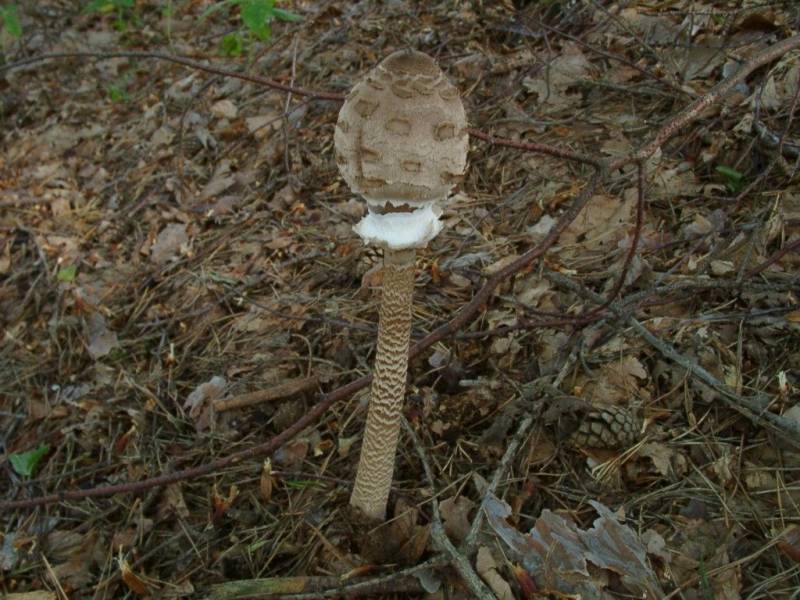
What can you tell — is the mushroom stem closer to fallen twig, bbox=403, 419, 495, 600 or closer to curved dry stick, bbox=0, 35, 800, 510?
fallen twig, bbox=403, 419, 495, 600

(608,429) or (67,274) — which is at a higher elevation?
(608,429)

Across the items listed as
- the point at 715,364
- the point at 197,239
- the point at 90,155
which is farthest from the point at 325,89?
the point at 715,364

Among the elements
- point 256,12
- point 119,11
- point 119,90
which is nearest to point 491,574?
point 256,12

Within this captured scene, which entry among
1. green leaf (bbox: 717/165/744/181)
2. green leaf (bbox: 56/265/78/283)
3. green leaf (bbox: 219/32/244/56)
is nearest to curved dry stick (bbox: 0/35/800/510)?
green leaf (bbox: 717/165/744/181)

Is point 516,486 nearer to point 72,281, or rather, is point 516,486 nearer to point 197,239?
point 197,239

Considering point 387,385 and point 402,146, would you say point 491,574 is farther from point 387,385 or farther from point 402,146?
point 402,146

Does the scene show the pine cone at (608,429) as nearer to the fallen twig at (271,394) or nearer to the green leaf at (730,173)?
the fallen twig at (271,394)
